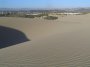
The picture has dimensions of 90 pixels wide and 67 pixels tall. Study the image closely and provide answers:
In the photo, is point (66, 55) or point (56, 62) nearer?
point (56, 62)

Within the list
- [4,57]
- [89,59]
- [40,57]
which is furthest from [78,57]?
[4,57]

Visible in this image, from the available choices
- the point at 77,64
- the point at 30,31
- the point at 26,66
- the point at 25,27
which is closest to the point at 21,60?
the point at 26,66

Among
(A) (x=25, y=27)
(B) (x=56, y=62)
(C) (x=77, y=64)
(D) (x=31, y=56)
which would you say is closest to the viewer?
(C) (x=77, y=64)

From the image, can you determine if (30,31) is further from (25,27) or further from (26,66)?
(26,66)

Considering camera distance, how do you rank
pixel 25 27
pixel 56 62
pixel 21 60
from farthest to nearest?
pixel 25 27, pixel 21 60, pixel 56 62

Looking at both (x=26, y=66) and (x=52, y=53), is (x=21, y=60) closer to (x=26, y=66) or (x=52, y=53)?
(x=26, y=66)

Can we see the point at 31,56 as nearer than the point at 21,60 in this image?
No

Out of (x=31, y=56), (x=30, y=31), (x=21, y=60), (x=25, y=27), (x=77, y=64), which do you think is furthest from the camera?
(x=25, y=27)

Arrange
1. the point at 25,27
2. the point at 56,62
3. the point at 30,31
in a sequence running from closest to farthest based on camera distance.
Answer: the point at 56,62, the point at 30,31, the point at 25,27
